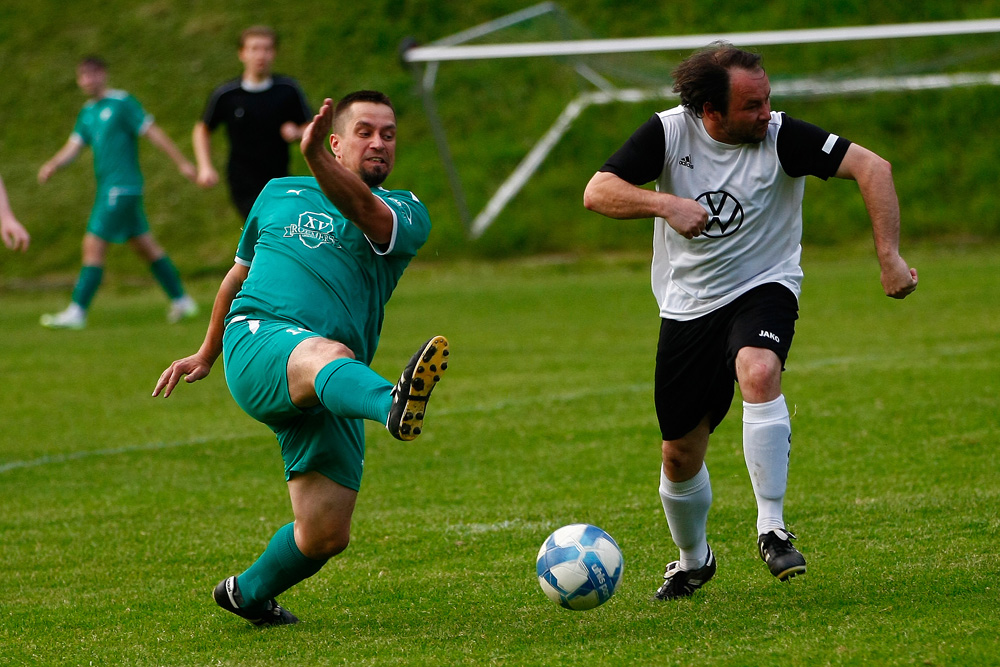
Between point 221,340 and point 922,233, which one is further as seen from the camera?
point 922,233

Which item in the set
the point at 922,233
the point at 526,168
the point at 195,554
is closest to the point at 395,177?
the point at 526,168

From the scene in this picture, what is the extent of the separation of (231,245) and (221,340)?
1559 cm

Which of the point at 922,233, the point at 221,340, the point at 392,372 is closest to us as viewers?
the point at 221,340

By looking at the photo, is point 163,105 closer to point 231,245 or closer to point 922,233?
point 231,245

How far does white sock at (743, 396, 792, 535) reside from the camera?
4188mm

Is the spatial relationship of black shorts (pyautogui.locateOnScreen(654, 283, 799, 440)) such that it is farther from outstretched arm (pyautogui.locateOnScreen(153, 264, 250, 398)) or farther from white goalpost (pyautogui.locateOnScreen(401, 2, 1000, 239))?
white goalpost (pyautogui.locateOnScreen(401, 2, 1000, 239))

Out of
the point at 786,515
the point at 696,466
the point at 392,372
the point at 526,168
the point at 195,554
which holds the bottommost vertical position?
the point at 526,168

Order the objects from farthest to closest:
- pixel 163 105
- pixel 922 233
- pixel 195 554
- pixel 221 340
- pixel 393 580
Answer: pixel 163 105, pixel 922 233, pixel 195 554, pixel 393 580, pixel 221 340

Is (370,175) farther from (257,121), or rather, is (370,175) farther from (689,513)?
→ (257,121)

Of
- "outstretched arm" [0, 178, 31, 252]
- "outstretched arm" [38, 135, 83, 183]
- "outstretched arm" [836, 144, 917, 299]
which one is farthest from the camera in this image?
"outstretched arm" [38, 135, 83, 183]

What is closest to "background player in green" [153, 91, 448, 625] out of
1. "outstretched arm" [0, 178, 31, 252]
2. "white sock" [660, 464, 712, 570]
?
"white sock" [660, 464, 712, 570]

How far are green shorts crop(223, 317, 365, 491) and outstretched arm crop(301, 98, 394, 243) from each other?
425 mm

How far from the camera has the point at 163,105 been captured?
74.8 ft

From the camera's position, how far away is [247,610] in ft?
14.8
